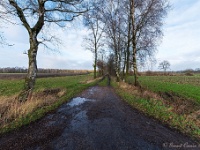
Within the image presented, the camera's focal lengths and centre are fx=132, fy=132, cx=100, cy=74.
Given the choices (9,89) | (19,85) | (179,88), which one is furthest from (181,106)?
(19,85)

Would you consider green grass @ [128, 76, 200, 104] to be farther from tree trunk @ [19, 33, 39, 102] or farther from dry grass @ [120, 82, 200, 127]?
tree trunk @ [19, 33, 39, 102]

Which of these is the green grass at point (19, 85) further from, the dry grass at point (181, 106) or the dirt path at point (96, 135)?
the dry grass at point (181, 106)

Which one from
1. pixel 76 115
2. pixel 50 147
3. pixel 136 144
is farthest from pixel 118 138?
pixel 76 115

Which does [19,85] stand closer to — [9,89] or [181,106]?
[9,89]

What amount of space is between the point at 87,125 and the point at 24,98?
5.22 m

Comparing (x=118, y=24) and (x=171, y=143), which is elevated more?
(x=118, y=24)

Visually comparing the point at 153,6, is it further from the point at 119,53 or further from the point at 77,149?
the point at 77,149

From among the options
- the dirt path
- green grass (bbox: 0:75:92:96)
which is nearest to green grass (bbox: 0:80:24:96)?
green grass (bbox: 0:75:92:96)

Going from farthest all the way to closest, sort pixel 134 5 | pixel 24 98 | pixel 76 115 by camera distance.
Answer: pixel 134 5
pixel 24 98
pixel 76 115

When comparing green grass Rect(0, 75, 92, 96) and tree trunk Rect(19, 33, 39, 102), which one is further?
green grass Rect(0, 75, 92, 96)

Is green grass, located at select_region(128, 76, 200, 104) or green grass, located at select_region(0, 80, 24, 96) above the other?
green grass, located at select_region(0, 80, 24, 96)

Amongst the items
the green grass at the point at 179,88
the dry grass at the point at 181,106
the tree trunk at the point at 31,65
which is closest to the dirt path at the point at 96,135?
the dry grass at the point at 181,106

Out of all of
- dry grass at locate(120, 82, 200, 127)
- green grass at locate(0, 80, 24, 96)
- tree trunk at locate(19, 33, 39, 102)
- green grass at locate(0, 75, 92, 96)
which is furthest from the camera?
green grass at locate(0, 75, 92, 96)

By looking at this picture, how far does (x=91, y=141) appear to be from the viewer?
397 centimetres
